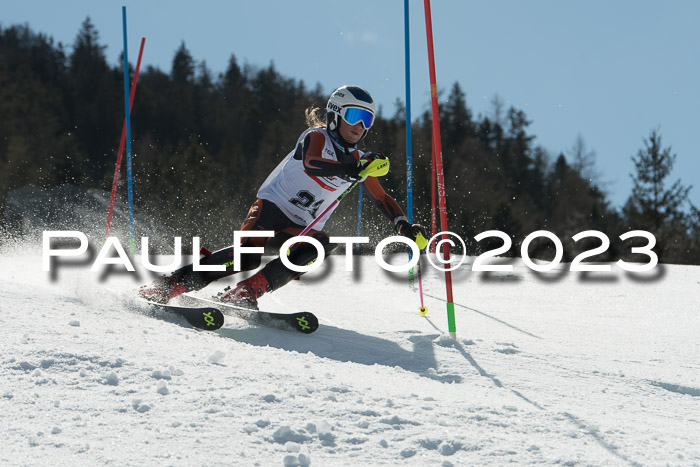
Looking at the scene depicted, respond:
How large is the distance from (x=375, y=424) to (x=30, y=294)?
2.21m

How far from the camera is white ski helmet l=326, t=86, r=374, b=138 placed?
3578mm

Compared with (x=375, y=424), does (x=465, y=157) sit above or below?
above

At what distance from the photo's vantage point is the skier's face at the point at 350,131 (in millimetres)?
3627

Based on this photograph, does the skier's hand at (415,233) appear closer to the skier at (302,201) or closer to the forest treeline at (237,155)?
the skier at (302,201)

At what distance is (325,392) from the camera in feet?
6.15

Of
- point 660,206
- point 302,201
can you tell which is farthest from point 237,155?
point 302,201

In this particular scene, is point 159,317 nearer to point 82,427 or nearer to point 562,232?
point 82,427

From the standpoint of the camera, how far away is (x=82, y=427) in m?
1.59

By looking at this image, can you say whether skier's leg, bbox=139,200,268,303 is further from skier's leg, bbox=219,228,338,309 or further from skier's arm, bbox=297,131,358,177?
skier's arm, bbox=297,131,358,177

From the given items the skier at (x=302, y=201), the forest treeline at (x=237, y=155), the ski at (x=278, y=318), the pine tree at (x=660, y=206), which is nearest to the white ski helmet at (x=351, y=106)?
the skier at (x=302, y=201)

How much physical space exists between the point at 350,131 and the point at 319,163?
322 millimetres

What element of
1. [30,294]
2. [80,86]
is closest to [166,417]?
[30,294]

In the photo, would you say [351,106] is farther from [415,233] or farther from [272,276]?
[272,276]

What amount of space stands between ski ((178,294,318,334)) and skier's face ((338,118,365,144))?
1.09 m
